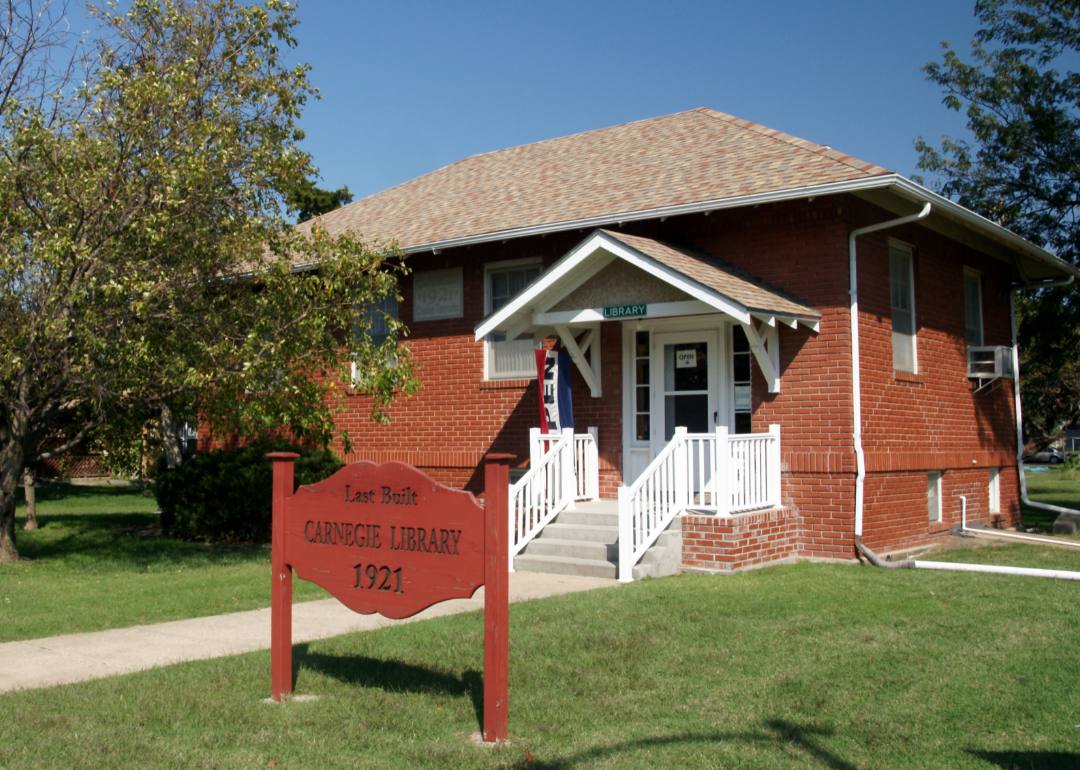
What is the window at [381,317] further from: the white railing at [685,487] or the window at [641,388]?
the white railing at [685,487]

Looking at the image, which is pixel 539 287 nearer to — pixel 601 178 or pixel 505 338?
pixel 505 338

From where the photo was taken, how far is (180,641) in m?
7.70

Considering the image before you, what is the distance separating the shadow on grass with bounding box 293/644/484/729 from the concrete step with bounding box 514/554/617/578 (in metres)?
4.09

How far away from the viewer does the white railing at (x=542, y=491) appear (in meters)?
11.5

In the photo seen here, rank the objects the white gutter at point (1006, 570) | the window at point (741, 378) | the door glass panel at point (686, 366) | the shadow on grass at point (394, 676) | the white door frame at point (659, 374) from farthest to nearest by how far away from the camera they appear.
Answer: the door glass panel at point (686, 366)
the white door frame at point (659, 374)
the window at point (741, 378)
the white gutter at point (1006, 570)
the shadow on grass at point (394, 676)

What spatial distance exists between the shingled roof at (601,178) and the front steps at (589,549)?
12.5ft

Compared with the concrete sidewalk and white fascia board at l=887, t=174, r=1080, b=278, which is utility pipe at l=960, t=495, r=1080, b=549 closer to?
white fascia board at l=887, t=174, r=1080, b=278

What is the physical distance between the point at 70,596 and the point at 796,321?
314 inches

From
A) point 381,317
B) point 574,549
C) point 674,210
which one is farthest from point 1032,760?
point 381,317

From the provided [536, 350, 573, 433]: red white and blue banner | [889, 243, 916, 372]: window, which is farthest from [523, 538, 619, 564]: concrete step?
[889, 243, 916, 372]: window

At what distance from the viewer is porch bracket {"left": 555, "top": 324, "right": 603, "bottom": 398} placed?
1274 cm

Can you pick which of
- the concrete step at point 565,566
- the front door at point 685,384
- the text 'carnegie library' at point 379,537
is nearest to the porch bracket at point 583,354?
the front door at point 685,384

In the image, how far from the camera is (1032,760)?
4.74m

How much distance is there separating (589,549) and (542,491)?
1125mm
